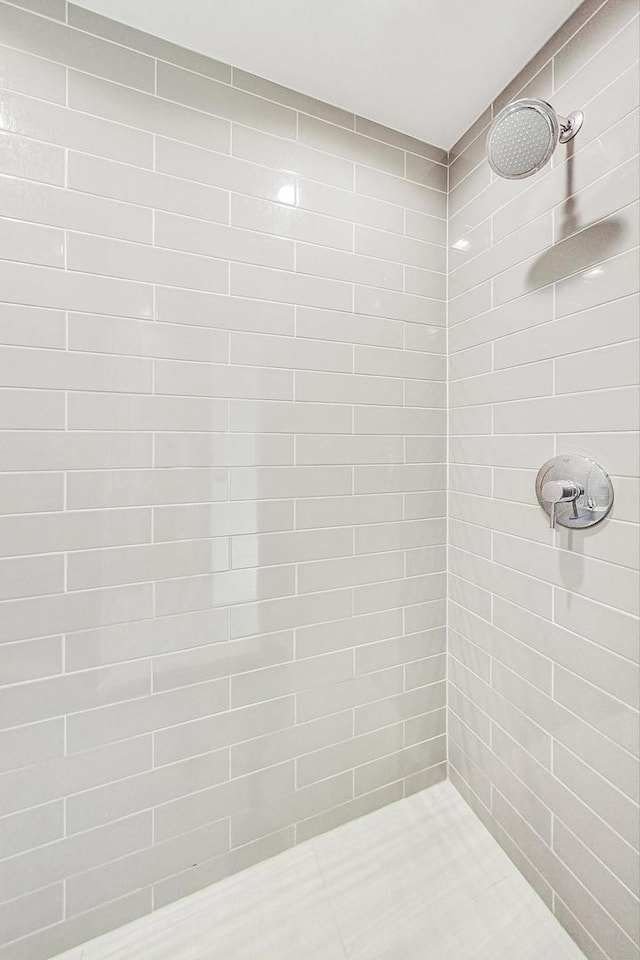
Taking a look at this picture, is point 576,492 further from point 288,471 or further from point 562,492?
point 288,471

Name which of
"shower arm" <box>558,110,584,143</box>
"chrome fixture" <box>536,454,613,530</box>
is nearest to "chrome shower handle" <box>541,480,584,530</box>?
"chrome fixture" <box>536,454,613,530</box>

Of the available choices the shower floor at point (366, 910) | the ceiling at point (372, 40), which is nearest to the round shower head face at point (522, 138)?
the ceiling at point (372, 40)

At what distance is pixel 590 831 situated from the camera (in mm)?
917

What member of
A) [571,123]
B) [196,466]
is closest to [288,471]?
[196,466]

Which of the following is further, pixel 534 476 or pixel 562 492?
pixel 534 476

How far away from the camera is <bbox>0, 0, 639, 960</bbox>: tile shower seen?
89 centimetres

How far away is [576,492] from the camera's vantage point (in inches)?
35.3

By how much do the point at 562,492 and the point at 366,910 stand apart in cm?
112

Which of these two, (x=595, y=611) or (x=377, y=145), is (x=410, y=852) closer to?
(x=595, y=611)

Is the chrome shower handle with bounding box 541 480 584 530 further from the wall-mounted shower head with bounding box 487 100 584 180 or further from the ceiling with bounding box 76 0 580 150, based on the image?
the ceiling with bounding box 76 0 580 150

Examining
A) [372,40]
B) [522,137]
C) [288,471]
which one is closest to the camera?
[522,137]

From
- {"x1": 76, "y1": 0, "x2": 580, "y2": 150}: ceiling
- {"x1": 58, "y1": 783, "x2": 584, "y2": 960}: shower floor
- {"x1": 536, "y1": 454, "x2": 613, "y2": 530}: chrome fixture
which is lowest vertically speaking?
{"x1": 58, "y1": 783, "x2": 584, "y2": 960}: shower floor

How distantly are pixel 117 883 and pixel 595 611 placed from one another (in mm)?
1280

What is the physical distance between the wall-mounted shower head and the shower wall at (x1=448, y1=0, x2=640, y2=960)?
A: 0.14m
